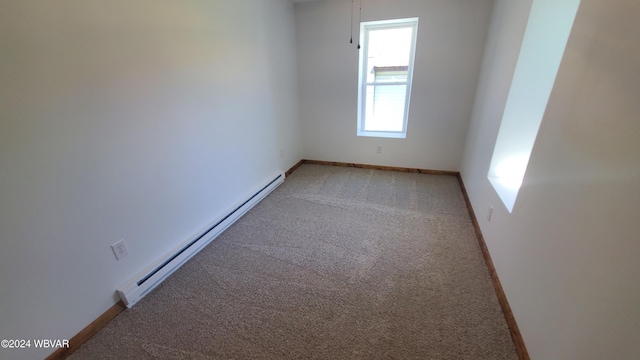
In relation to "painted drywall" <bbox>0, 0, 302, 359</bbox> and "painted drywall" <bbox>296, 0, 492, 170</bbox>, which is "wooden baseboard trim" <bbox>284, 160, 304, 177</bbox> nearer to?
"painted drywall" <bbox>296, 0, 492, 170</bbox>

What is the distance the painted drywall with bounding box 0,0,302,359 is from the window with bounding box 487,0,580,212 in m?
2.30

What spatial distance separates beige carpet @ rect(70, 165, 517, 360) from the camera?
4.33ft

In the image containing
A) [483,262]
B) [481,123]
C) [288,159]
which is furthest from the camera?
[288,159]

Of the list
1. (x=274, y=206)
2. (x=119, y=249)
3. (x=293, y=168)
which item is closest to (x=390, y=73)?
(x=293, y=168)

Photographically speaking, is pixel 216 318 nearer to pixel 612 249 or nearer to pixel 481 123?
pixel 612 249

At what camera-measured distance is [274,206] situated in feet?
9.11

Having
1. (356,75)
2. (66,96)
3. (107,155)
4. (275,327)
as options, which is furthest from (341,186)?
(66,96)

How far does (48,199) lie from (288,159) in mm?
2606

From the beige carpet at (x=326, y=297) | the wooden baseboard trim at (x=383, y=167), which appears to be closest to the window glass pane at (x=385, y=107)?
the wooden baseboard trim at (x=383, y=167)

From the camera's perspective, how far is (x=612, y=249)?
0.79 meters

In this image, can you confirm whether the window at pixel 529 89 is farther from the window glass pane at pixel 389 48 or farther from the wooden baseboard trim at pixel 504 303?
the window glass pane at pixel 389 48

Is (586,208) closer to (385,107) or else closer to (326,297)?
(326,297)

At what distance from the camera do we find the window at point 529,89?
145 cm

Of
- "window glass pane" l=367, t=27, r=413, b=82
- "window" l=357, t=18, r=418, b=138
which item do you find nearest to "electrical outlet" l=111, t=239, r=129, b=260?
"window" l=357, t=18, r=418, b=138
